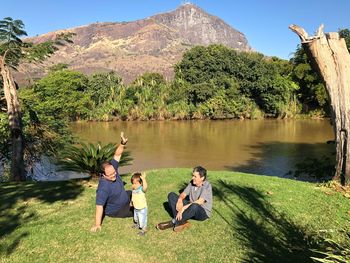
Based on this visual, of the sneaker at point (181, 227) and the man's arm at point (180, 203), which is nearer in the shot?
the sneaker at point (181, 227)

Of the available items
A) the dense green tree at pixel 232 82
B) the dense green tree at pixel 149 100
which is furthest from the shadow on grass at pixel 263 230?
the dense green tree at pixel 232 82

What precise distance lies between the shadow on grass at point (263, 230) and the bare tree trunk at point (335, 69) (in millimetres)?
2136

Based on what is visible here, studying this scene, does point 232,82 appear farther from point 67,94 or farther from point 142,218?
point 142,218

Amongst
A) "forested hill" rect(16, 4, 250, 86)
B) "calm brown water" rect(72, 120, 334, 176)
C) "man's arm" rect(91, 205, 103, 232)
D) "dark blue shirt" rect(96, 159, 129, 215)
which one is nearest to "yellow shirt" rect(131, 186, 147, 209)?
A: "dark blue shirt" rect(96, 159, 129, 215)

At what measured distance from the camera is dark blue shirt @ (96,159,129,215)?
566 cm

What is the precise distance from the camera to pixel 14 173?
8953 millimetres

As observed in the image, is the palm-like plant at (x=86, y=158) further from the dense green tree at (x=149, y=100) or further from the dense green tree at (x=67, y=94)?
the dense green tree at (x=149, y=100)

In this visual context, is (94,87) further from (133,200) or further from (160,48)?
(160,48)

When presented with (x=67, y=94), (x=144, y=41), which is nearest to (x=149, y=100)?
(x=67, y=94)

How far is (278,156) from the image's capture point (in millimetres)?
19406

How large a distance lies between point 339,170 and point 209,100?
3008 centimetres

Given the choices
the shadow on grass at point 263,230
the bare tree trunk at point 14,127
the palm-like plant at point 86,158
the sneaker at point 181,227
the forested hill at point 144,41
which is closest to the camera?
the shadow on grass at point 263,230

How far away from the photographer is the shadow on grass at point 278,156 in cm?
1644

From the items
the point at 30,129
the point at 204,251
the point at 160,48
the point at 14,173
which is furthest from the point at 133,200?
the point at 160,48
